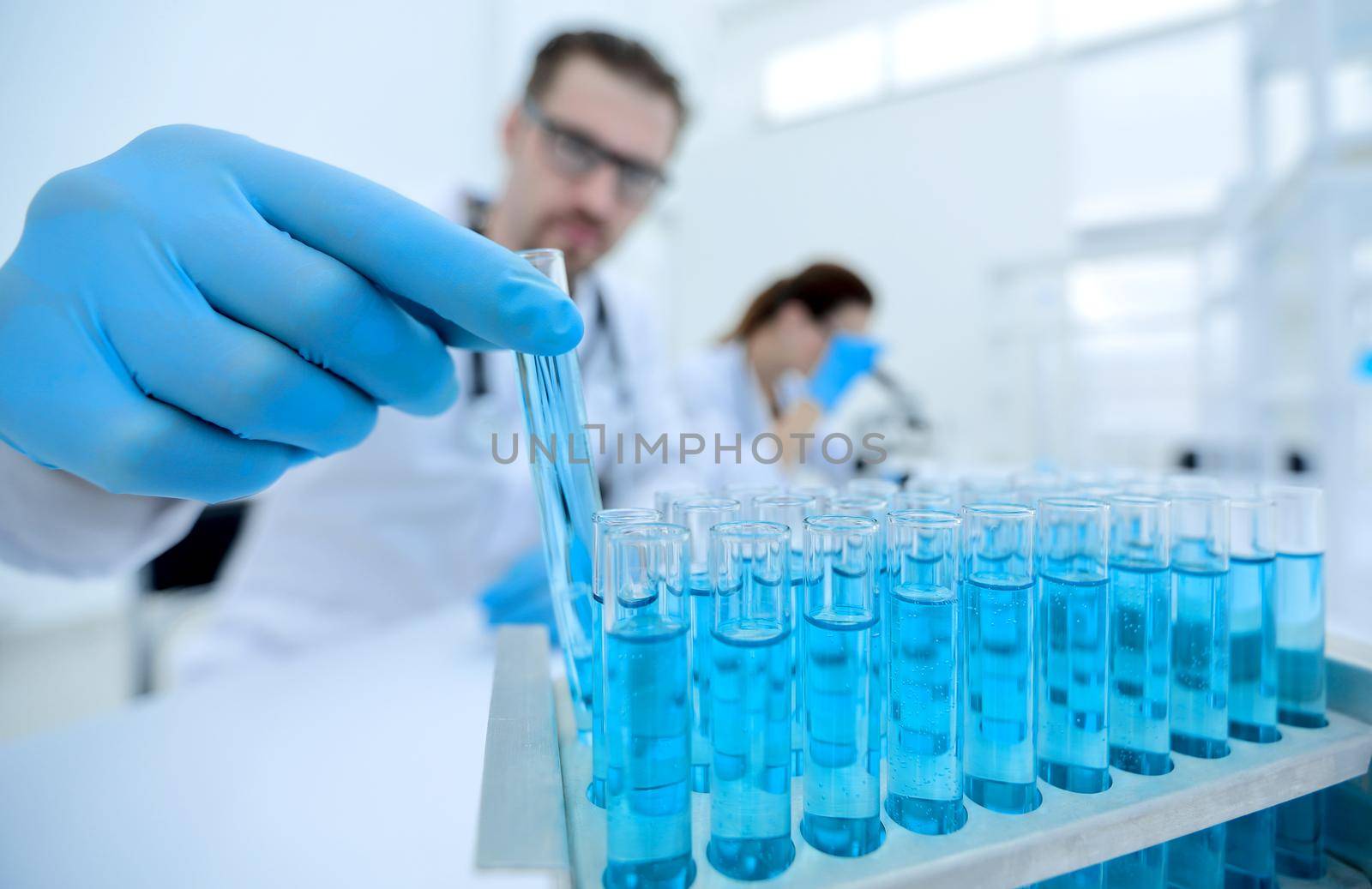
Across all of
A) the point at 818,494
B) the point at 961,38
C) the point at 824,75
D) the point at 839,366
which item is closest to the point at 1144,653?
the point at 818,494

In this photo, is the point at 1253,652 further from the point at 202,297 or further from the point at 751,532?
the point at 202,297

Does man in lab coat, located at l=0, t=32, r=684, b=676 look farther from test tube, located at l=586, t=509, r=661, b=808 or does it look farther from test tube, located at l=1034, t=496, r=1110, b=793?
test tube, located at l=1034, t=496, r=1110, b=793

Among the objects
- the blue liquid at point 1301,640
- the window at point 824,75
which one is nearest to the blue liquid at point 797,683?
the blue liquid at point 1301,640

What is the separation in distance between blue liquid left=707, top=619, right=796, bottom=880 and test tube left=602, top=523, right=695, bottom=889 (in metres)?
0.02

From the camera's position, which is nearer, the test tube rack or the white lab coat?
the test tube rack

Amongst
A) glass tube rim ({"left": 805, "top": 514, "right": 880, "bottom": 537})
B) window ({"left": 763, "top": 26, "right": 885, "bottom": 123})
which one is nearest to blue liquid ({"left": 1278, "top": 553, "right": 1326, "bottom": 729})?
glass tube rim ({"left": 805, "top": 514, "right": 880, "bottom": 537})

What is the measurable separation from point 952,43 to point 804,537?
508cm

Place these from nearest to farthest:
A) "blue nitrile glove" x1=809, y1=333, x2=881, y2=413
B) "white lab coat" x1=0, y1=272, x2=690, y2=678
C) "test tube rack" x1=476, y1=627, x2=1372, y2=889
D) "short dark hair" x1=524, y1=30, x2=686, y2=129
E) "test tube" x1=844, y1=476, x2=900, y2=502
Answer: "test tube rack" x1=476, y1=627, x2=1372, y2=889
"test tube" x1=844, y1=476, x2=900, y2=502
"white lab coat" x1=0, y1=272, x2=690, y2=678
"short dark hair" x1=524, y1=30, x2=686, y2=129
"blue nitrile glove" x1=809, y1=333, x2=881, y2=413

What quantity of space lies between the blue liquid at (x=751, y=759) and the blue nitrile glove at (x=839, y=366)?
200 centimetres

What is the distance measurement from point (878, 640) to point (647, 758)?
0.54ft

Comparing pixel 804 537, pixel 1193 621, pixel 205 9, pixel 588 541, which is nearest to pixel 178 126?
pixel 205 9

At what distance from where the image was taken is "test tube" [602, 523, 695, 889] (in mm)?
303

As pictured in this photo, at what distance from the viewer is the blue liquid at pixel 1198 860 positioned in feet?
1.29

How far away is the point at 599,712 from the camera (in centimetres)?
35
